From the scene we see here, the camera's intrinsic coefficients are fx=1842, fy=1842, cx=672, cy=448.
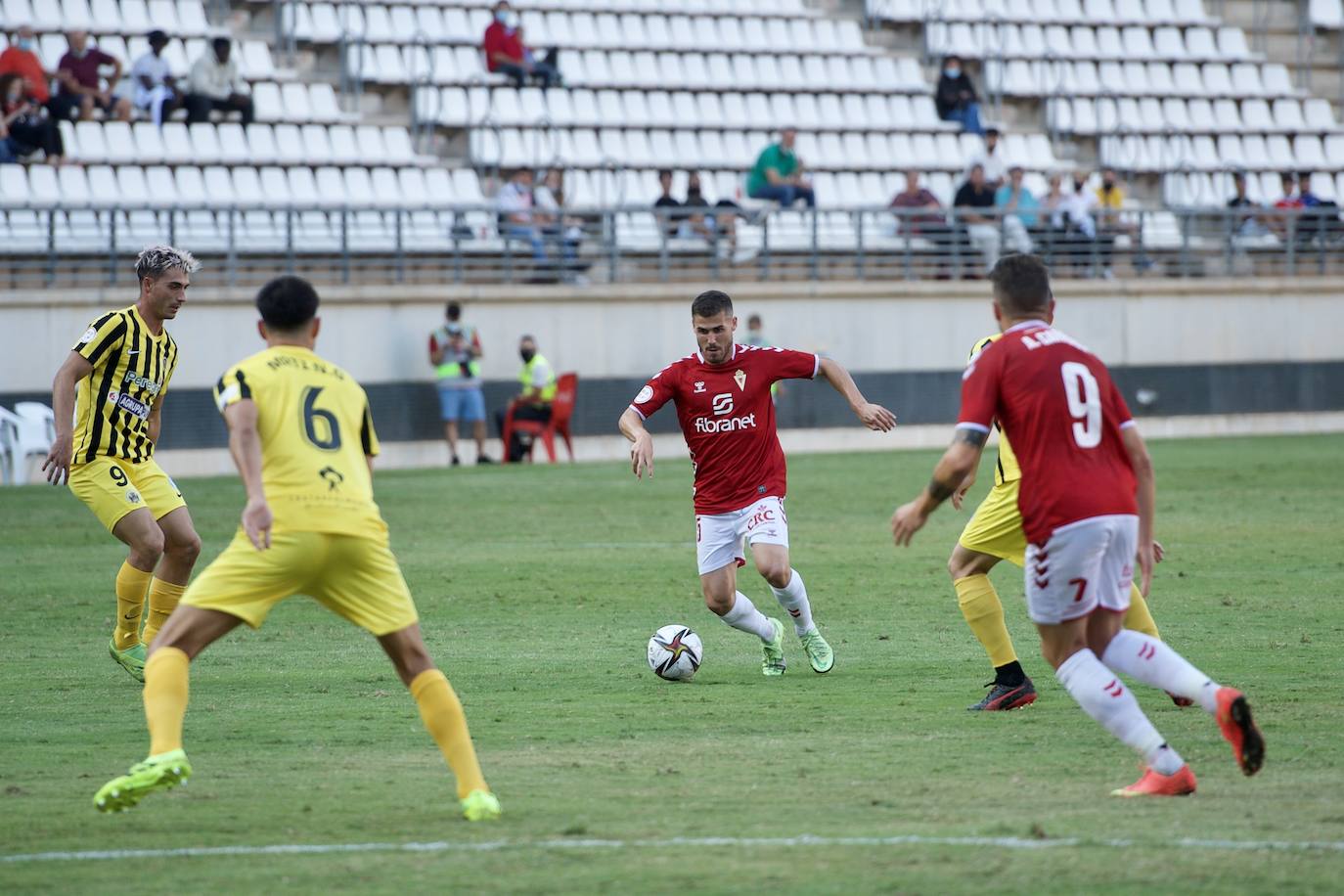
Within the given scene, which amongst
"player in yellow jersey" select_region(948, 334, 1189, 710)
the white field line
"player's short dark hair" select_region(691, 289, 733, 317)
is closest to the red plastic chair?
"player's short dark hair" select_region(691, 289, 733, 317)

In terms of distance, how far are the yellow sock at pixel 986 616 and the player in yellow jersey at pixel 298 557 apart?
10.4ft

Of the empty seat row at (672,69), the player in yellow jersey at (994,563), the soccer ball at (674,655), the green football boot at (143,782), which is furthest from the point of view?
the empty seat row at (672,69)

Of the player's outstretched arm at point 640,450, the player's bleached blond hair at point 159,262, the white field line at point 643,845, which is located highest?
the player's bleached blond hair at point 159,262

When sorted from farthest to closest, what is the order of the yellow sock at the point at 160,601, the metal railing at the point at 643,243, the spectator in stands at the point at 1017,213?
the spectator in stands at the point at 1017,213 → the metal railing at the point at 643,243 → the yellow sock at the point at 160,601

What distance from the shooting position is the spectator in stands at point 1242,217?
3047 cm

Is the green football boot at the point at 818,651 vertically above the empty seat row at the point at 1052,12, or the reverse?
the empty seat row at the point at 1052,12

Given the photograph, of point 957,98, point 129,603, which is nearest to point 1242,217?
point 957,98

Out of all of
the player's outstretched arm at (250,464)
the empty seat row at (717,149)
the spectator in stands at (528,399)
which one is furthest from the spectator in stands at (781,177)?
the player's outstretched arm at (250,464)

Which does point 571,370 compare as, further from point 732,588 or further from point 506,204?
point 732,588

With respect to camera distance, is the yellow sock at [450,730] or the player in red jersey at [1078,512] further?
the player in red jersey at [1078,512]

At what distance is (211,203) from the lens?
24.9 meters

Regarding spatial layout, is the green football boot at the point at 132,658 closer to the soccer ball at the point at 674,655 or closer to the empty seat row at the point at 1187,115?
the soccer ball at the point at 674,655

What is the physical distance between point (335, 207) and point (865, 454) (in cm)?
812

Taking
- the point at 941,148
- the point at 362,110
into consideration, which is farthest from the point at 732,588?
the point at 941,148
